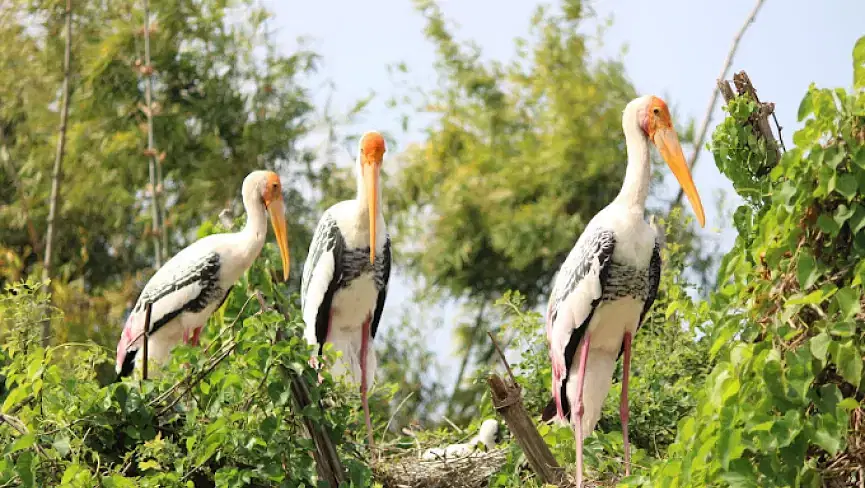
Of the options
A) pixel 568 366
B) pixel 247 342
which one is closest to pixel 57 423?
pixel 247 342

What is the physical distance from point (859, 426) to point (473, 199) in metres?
8.60

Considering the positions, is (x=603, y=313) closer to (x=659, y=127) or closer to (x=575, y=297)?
(x=575, y=297)

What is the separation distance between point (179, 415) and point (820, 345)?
2.03 m

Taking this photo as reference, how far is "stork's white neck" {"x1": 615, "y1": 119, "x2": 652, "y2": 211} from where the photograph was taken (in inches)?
186

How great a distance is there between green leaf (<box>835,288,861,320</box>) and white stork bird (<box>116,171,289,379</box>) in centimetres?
336

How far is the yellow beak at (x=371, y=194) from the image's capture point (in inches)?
220

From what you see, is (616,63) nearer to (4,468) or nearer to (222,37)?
(222,37)

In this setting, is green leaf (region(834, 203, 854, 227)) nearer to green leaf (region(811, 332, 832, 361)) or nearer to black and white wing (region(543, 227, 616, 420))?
green leaf (region(811, 332, 832, 361))

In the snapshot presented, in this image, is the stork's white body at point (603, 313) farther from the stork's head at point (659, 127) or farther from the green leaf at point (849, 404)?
the green leaf at point (849, 404)

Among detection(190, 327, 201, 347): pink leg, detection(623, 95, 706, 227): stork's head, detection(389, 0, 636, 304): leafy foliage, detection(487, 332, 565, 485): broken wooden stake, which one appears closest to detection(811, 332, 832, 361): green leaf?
detection(487, 332, 565, 485): broken wooden stake

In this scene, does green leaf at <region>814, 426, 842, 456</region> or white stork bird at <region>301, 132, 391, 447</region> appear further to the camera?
white stork bird at <region>301, 132, 391, 447</region>

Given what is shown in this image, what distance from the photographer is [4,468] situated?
11.9ft

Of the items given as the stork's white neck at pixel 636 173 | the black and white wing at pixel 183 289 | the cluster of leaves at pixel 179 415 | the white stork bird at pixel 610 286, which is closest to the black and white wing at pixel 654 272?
the white stork bird at pixel 610 286

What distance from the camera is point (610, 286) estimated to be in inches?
186
